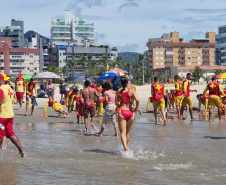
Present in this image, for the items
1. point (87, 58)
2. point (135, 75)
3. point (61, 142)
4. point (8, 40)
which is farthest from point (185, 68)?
point (61, 142)

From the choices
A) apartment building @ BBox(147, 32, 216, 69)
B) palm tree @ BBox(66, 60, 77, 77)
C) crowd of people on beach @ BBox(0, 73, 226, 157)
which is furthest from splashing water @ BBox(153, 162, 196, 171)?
apartment building @ BBox(147, 32, 216, 69)

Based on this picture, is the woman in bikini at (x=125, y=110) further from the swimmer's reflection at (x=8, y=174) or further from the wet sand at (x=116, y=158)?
the swimmer's reflection at (x=8, y=174)

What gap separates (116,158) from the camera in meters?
8.70

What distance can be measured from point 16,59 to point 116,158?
13729 cm

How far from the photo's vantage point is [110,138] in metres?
11.7

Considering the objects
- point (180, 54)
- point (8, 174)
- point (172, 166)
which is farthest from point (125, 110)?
point (180, 54)

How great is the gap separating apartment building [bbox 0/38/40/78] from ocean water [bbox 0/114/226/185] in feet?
418

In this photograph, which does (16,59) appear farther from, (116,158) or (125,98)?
(116,158)

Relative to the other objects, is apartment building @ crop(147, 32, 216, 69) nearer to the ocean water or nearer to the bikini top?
the ocean water

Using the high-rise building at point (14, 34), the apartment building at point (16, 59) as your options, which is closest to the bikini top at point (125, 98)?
the apartment building at point (16, 59)

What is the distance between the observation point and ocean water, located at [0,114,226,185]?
6977 millimetres

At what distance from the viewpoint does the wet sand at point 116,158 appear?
6.98 meters

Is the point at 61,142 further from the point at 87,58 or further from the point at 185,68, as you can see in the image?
the point at 87,58

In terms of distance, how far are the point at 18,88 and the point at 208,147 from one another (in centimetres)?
1230
